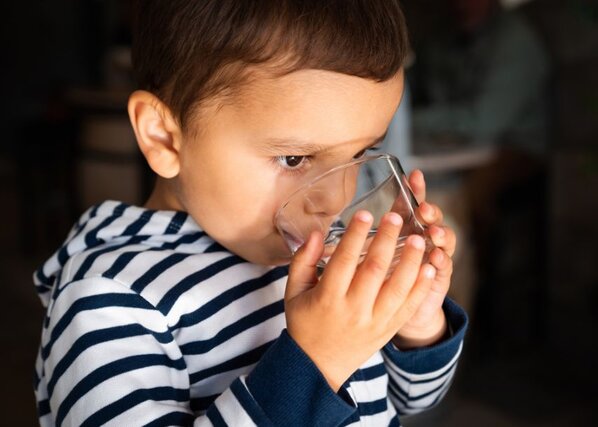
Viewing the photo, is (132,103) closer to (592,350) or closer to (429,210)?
(429,210)

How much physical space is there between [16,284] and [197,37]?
294 cm

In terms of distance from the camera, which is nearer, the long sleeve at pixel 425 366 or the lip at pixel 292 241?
the lip at pixel 292 241

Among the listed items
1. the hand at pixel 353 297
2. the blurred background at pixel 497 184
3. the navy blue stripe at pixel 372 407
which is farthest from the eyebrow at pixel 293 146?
the blurred background at pixel 497 184

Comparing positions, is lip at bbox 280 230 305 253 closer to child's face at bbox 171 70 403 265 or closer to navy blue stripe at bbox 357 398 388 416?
child's face at bbox 171 70 403 265

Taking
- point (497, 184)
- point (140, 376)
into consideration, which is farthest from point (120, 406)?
point (497, 184)

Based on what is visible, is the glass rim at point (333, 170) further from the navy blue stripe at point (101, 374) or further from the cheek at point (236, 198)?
the navy blue stripe at point (101, 374)

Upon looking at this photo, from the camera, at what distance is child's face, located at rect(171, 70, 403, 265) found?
74cm

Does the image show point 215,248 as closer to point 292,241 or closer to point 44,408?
point 292,241

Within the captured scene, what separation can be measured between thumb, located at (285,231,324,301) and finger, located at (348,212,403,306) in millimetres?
48

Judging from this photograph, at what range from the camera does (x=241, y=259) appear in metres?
0.84

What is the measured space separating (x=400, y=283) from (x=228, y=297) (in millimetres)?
223

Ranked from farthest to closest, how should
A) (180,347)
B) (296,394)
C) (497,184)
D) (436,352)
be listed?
(497,184), (436,352), (180,347), (296,394)

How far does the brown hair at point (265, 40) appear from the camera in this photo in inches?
28.7

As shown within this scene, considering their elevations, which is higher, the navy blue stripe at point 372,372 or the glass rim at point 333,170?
the glass rim at point 333,170
